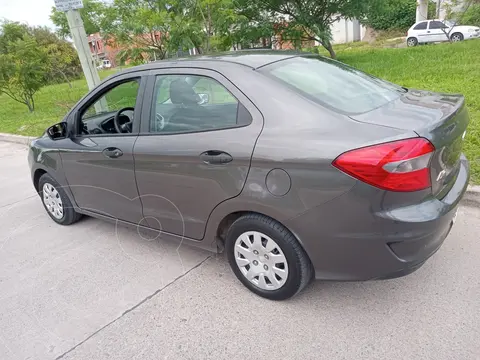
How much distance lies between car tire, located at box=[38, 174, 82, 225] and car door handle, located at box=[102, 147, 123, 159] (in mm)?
1113

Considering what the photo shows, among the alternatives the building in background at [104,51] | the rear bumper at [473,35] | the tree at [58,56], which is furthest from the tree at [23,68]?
the rear bumper at [473,35]

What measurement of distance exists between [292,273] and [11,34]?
2162cm

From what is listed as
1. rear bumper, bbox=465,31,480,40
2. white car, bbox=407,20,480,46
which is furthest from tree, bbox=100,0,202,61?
rear bumper, bbox=465,31,480,40

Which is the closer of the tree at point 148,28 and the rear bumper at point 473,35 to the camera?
the tree at point 148,28

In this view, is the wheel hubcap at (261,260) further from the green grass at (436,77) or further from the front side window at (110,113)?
the green grass at (436,77)

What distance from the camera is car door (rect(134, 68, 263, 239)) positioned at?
2.37 meters

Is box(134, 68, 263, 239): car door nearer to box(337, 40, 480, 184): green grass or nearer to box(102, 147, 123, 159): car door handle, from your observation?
box(102, 147, 123, 159): car door handle

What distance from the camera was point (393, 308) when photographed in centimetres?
241

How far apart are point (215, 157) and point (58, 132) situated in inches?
81.6

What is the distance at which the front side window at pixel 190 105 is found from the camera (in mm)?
2488

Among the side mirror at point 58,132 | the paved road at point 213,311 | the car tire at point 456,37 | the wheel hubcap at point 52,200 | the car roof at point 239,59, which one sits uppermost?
the car roof at point 239,59

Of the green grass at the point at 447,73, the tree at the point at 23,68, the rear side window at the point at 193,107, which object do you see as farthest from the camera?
the tree at the point at 23,68

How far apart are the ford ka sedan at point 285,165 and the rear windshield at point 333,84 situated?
0.02 meters

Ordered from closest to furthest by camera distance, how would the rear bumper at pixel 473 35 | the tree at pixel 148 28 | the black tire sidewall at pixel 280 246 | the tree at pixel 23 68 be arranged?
the black tire sidewall at pixel 280 246 → the tree at pixel 148 28 → the tree at pixel 23 68 → the rear bumper at pixel 473 35
